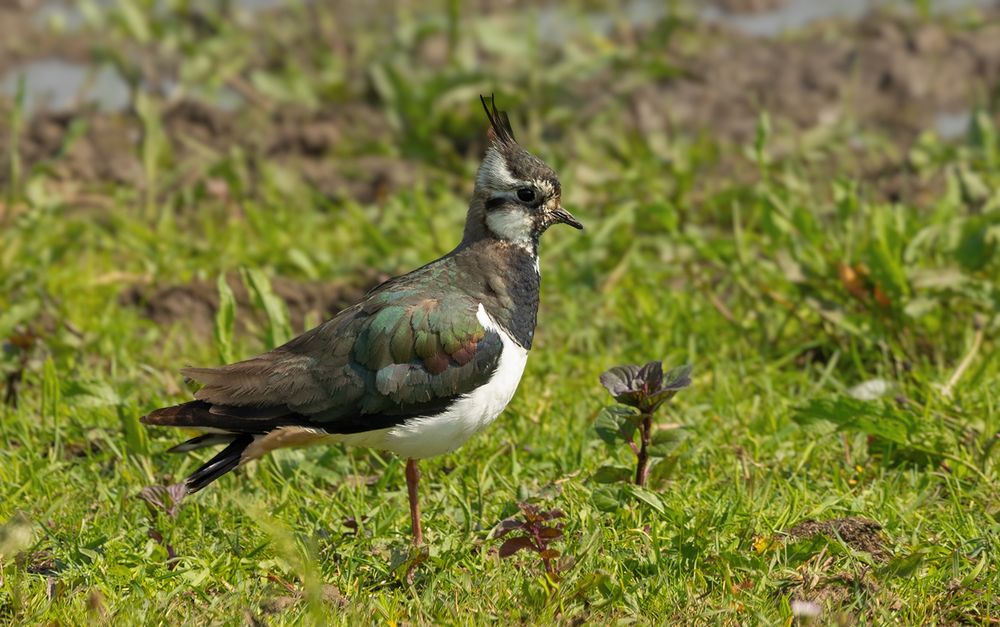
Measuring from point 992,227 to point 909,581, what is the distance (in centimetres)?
223

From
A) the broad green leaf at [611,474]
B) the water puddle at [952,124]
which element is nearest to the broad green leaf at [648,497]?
the broad green leaf at [611,474]

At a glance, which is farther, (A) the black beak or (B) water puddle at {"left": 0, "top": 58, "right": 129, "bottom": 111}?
(B) water puddle at {"left": 0, "top": 58, "right": 129, "bottom": 111}

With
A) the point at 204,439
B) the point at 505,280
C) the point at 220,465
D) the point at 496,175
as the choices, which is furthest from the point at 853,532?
the point at 204,439

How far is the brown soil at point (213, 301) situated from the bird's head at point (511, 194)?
1552 millimetres

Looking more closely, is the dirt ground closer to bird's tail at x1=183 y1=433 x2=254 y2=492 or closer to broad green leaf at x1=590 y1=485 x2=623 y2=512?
bird's tail at x1=183 y1=433 x2=254 y2=492

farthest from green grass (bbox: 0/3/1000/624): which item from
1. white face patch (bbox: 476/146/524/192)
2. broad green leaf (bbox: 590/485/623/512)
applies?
white face patch (bbox: 476/146/524/192)

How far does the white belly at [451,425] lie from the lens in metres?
4.45

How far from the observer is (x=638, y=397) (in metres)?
4.41

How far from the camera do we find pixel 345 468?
5.04m

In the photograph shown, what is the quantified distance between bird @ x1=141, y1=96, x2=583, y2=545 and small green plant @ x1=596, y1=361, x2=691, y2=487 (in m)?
0.34

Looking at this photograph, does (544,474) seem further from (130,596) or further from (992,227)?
(992,227)

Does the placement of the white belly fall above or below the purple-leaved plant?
above

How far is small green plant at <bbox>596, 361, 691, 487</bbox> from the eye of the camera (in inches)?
174

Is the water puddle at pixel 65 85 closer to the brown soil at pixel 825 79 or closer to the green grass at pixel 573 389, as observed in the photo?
the green grass at pixel 573 389
